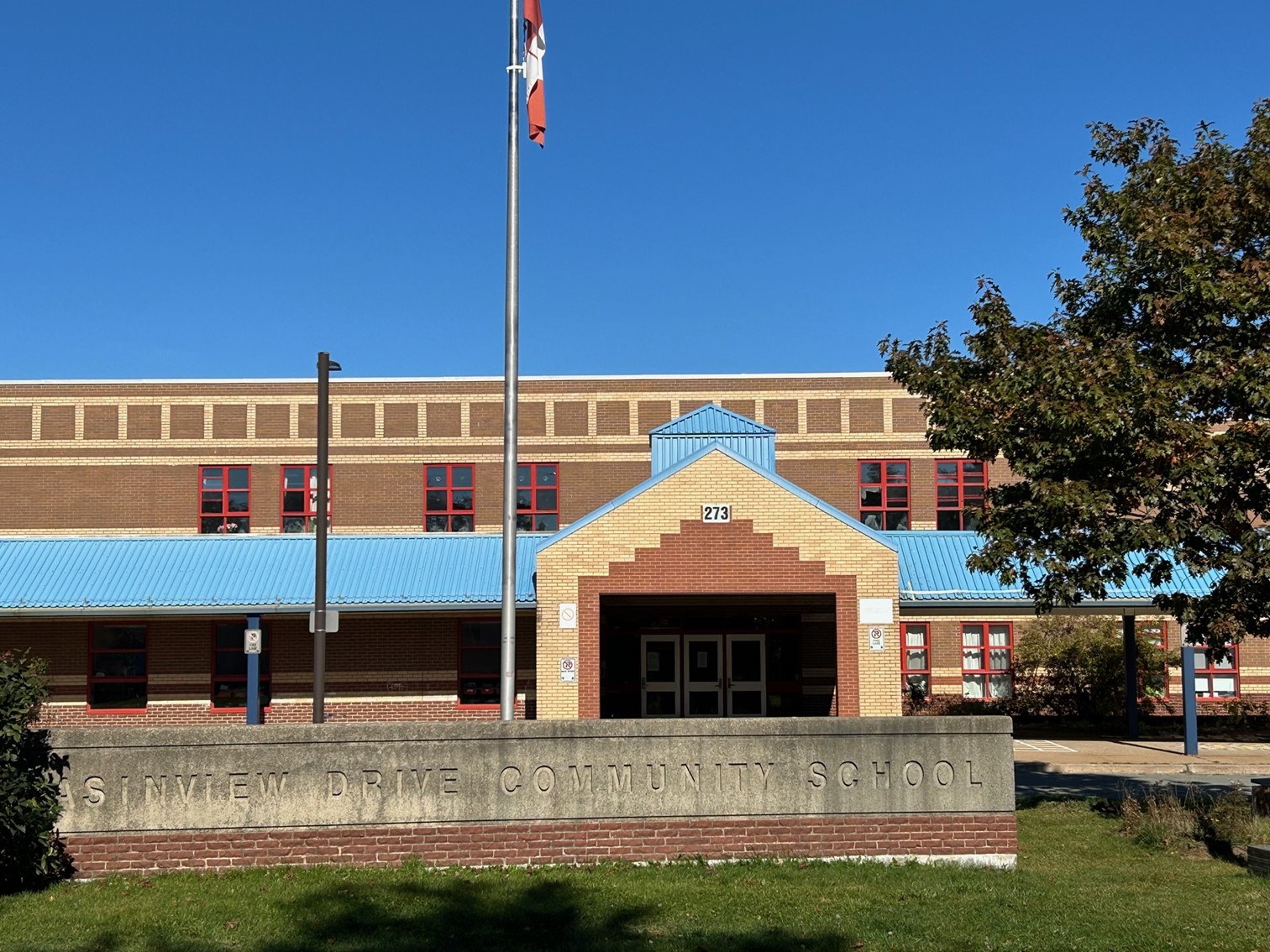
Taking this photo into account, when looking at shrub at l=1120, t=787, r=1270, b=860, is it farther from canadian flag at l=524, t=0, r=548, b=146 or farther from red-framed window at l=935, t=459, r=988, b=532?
red-framed window at l=935, t=459, r=988, b=532

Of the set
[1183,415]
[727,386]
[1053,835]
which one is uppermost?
[727,386]

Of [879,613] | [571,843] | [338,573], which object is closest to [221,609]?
[338,573]

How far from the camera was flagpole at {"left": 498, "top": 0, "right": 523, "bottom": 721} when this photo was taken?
53.6 feet

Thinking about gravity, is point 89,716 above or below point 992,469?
below

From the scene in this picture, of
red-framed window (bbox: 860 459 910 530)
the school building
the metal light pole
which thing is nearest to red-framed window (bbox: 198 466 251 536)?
the school building

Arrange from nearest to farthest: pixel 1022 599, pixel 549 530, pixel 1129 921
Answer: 1. pixel 1129 921
2. pixel 1022 599
3. pixel 549 530

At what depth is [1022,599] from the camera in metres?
25.7

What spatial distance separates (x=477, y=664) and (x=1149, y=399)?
60.9 feet

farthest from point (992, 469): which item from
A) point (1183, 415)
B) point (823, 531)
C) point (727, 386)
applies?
point (1183, 415)

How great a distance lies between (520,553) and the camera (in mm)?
28578

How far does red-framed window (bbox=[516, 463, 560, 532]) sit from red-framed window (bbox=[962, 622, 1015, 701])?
37.2 feet

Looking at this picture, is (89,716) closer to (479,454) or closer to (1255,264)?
(479,454)

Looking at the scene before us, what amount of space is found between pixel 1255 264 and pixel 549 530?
22219 mm

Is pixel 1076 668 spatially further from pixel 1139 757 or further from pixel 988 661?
pixel 1139 757
